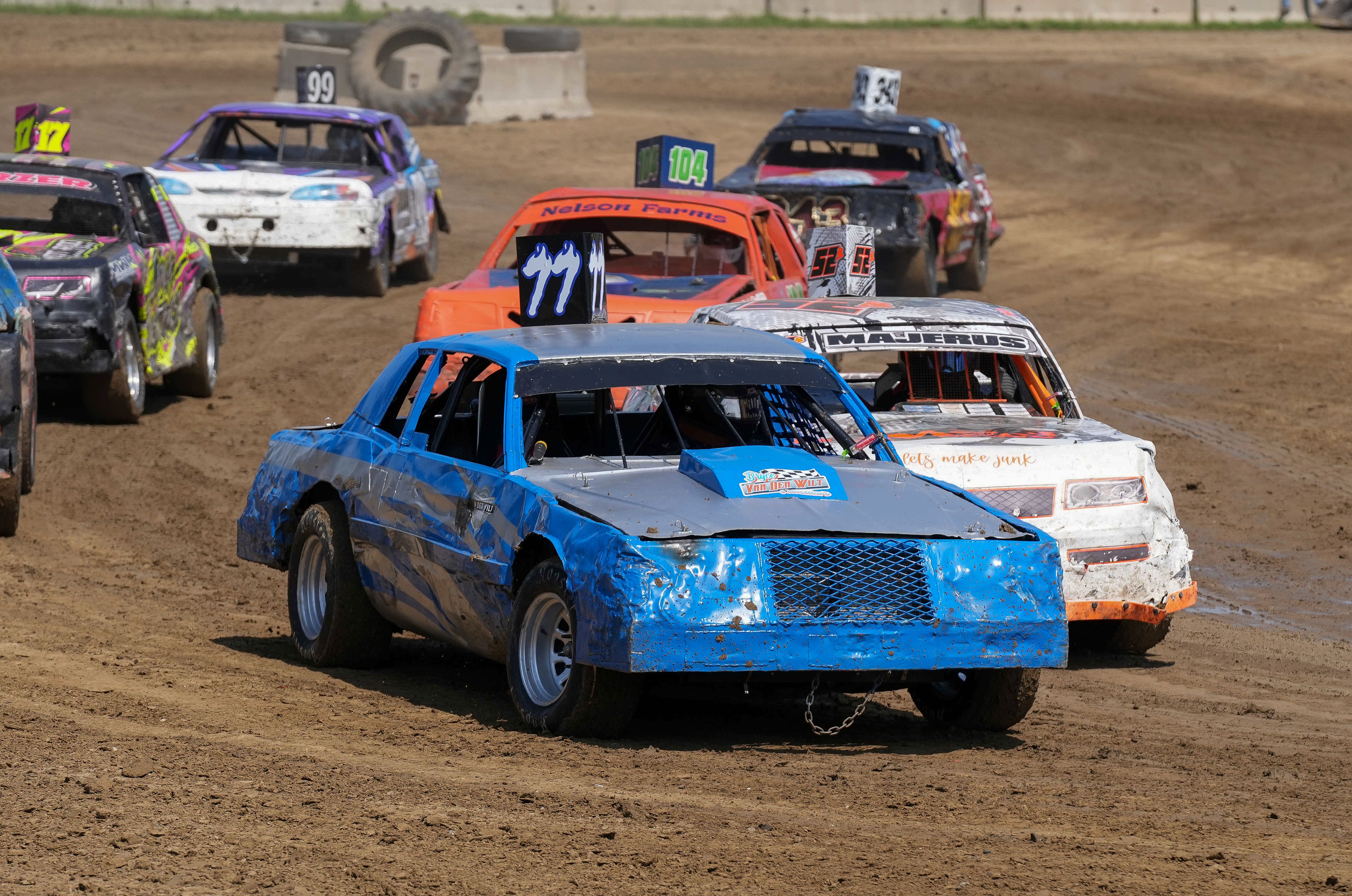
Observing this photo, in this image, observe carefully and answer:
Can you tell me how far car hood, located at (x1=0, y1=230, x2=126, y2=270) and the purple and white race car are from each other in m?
4.42

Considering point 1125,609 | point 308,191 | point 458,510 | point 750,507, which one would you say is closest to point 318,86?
point 308,191

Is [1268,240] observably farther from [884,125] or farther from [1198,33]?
[1198,33]

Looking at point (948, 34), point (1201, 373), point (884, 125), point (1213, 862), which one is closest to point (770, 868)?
point (1213, 862)

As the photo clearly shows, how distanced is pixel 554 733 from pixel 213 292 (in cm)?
879

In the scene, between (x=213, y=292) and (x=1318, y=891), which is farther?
(x=213, y=292)

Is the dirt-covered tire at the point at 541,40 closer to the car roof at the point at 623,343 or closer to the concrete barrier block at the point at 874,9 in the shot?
the concrete barrier block at the point at 874,9

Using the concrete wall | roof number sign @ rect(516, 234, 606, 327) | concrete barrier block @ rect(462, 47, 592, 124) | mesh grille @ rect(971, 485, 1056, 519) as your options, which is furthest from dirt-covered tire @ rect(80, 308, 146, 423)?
the concrete wall

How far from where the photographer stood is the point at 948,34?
4197cm

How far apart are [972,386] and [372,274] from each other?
9624 mm

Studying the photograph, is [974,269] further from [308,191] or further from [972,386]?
[972,386]

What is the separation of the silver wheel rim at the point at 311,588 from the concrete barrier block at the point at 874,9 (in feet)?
122

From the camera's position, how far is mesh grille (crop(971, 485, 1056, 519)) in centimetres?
793

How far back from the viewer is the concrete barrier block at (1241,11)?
44.7m

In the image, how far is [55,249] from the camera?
12.3 metres
